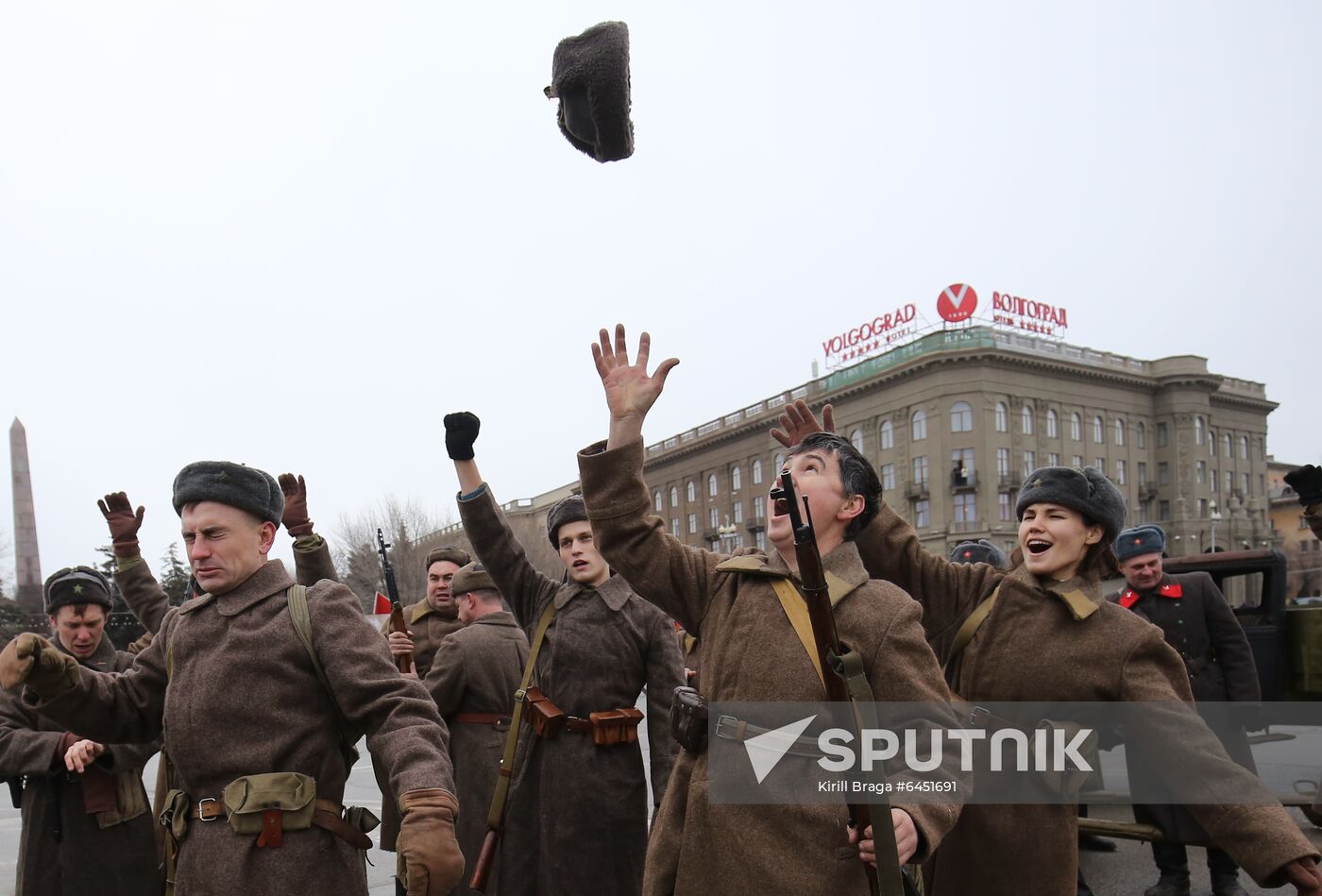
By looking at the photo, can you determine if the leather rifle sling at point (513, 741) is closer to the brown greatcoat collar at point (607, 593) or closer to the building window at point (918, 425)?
the brown greatcoat collar at point (607, 593)

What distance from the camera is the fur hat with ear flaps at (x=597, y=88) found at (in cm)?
302

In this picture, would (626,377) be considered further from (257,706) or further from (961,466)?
(961,466)

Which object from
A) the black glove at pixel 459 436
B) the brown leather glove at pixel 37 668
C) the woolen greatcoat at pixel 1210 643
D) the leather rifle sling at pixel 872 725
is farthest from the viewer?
the woolen greatcoat at pixel 1210 643

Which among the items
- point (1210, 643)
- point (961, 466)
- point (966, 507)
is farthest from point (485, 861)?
point (966, 507)

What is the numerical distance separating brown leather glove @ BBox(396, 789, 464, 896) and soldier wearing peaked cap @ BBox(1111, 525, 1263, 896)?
4.80 meters

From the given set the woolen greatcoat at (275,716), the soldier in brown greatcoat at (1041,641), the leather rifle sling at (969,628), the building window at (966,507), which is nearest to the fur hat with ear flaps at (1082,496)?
the soldier in brown greatcoat at (1041,641)

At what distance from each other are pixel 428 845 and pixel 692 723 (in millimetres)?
769

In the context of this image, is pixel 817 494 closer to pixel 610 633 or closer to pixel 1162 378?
pixel 610 633

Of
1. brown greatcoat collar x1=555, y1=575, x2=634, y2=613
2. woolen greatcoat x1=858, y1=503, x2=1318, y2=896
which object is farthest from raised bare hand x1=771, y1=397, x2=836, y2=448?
brown greatcoat collar x1=555, y1=575, x2=634, y2=613

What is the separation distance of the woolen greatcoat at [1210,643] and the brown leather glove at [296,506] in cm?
495

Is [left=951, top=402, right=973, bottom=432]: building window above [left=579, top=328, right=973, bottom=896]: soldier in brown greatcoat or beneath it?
above

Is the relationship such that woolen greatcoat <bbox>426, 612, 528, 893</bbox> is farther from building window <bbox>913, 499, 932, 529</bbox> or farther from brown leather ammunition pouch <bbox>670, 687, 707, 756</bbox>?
building window <bbox>913, 499, 932, 529</bbox>

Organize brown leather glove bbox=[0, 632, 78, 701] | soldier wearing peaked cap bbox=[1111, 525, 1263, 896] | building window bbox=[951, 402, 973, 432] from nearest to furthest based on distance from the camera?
brown leather glove bbox=[0, 632, 78, 701]
soldier wearing peaked cap bbox=[1111, 525, 1263, 896]
building window bbox=[951, 402, 973, 432]

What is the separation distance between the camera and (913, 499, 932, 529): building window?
65125mm
